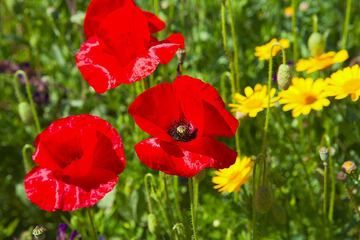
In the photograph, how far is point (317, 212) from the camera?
173 cm

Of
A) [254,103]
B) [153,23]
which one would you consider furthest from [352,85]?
[153,23]

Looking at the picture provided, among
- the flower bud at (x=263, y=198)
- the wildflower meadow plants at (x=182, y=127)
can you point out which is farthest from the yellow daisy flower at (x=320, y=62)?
the flower bud at (x=263, y=198)

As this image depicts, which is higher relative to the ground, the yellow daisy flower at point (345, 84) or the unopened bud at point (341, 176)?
the yellow daisy flower at point (345, 84)

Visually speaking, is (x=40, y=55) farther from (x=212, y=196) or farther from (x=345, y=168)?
(x=345, y=168)

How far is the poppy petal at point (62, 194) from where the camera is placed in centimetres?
120

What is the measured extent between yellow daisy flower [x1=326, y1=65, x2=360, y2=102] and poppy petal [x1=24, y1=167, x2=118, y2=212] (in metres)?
0.60

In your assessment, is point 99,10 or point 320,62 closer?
point 99,10

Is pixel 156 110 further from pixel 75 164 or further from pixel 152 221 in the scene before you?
pixel 152 221

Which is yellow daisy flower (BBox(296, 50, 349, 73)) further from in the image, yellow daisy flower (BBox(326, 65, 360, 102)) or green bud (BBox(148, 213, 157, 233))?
green bud (BBox(148, 213, 157, 233))

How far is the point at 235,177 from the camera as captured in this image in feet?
5.18

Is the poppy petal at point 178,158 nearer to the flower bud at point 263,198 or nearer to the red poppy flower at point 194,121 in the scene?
the red poppy flower at point 194,121

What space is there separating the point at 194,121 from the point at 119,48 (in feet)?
0.85

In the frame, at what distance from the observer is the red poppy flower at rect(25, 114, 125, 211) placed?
1200 mm

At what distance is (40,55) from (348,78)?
5.03 feet
